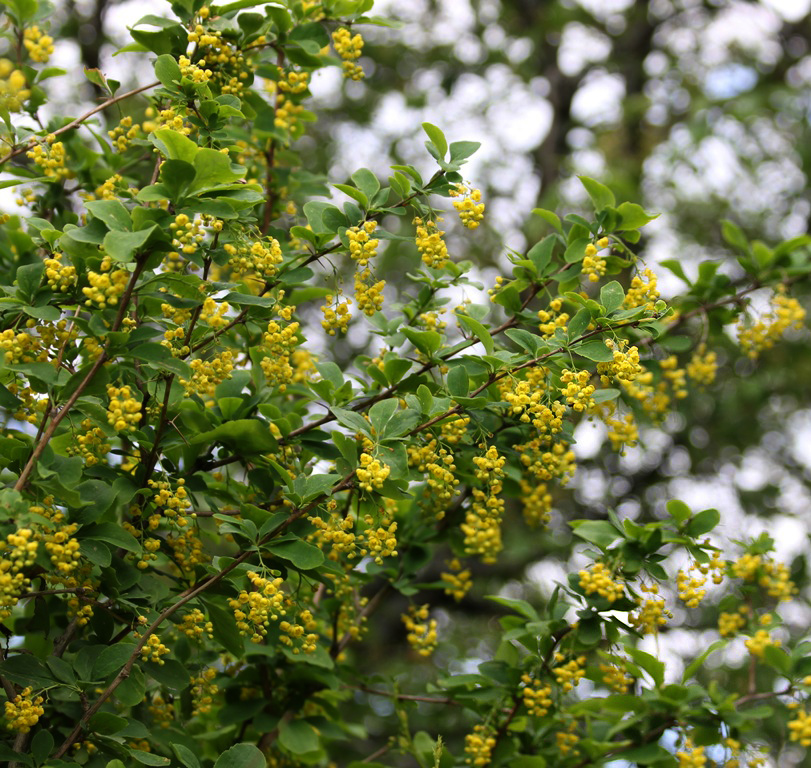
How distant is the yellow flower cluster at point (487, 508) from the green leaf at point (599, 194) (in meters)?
0.78

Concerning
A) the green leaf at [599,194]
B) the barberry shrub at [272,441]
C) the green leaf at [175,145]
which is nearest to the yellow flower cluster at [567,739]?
the barberry shrub at [272,441]

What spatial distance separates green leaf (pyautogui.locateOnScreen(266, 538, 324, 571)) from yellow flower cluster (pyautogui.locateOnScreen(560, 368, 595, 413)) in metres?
0.64

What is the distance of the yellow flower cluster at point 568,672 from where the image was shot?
242 centimetres

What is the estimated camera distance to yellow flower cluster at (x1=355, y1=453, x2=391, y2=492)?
6.18 feet

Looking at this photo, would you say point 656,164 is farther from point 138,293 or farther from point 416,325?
point 138,293

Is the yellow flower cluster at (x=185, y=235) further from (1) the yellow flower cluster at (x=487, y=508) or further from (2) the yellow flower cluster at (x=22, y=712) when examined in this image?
(2) the yellow flower cluster at (x=22, y=712)

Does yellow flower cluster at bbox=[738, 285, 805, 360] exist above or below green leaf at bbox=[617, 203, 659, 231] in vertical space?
below

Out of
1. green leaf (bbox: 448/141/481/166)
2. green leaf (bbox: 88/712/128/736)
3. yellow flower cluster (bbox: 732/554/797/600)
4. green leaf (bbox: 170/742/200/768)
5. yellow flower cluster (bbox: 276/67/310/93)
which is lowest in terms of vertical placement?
yellow flower cluster (bbox: 732/554/797/600)

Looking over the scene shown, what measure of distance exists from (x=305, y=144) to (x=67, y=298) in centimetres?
855

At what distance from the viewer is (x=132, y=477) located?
7.09ft

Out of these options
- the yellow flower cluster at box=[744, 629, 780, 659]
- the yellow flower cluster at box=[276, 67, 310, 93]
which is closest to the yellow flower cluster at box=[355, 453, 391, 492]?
the yellow flower cluster at box=[276, 67, 310, 93]

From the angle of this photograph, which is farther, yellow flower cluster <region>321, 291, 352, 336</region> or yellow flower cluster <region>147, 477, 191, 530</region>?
yellow flower cluster <region>321, 291, 352, 336</region>

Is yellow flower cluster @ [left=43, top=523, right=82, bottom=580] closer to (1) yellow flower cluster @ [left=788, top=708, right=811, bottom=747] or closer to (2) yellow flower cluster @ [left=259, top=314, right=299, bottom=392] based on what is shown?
(2) yellow flower cluster @ [left=259, top=314, right=299, bottom=392]

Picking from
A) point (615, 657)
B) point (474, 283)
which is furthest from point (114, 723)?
point (474, 283)
